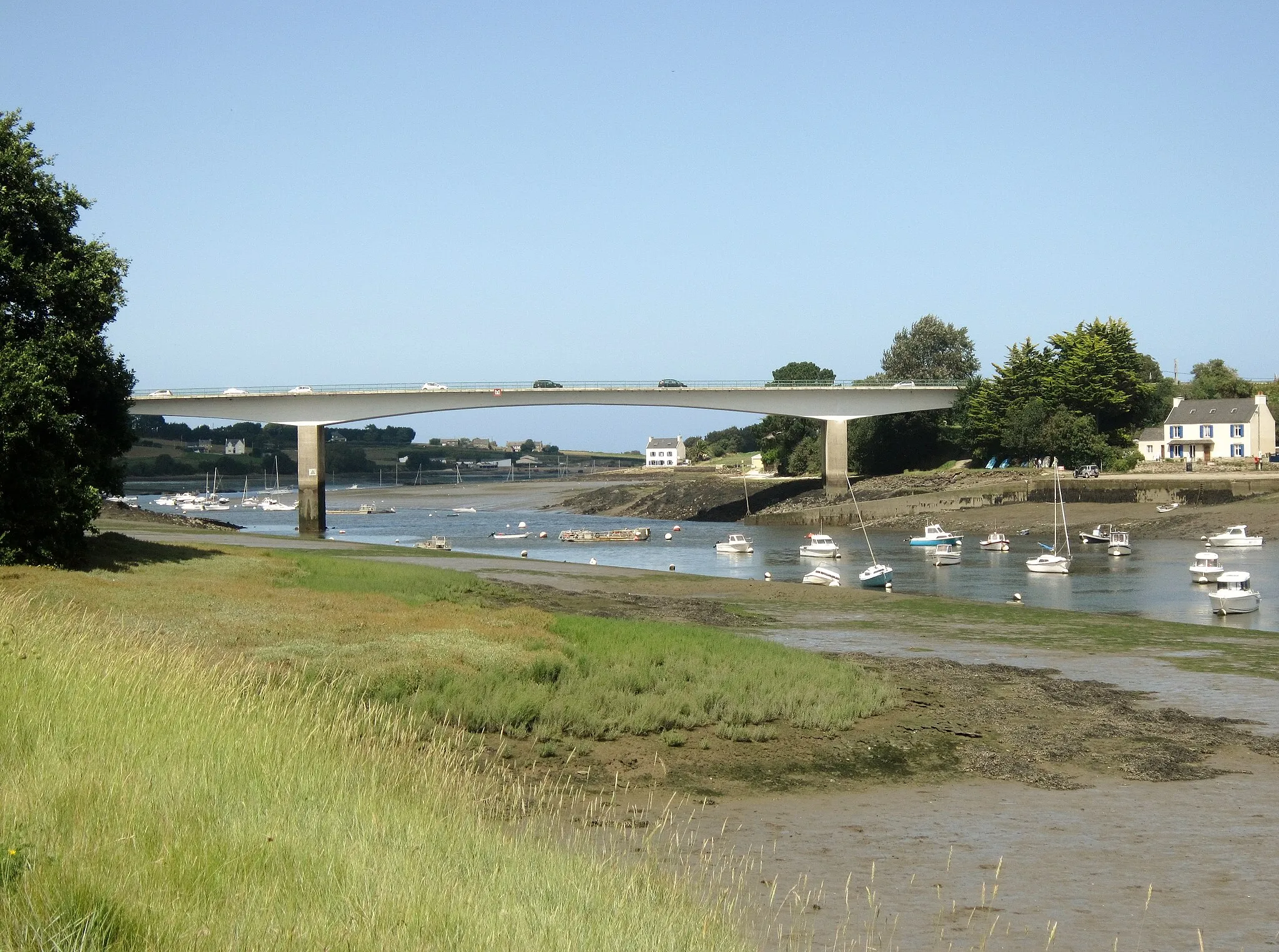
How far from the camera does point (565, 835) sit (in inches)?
454

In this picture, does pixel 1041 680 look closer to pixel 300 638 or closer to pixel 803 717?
pixel 803 717

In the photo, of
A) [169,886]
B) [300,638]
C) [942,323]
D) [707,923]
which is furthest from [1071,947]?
[942,323]

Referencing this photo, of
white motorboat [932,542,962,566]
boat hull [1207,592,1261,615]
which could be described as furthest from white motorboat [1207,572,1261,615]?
white motorboat [932,542,962,566]

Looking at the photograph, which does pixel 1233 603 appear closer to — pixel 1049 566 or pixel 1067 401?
pixel 1049 566

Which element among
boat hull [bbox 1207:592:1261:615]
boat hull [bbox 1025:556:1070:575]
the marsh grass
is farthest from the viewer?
boat hull [bbox 1025:556:1070:575]

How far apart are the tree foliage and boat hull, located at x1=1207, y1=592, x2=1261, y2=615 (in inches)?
2649

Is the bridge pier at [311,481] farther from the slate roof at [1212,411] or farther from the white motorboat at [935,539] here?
the slate roof at [1212,411]

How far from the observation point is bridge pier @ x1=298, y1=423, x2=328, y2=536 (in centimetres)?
9950

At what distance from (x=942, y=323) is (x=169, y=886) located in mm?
154147

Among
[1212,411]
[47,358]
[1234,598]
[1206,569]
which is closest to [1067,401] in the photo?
[1212,411]

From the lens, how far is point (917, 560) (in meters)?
71.4

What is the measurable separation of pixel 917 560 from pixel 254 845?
2623 inches

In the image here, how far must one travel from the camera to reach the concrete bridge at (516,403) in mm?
105625

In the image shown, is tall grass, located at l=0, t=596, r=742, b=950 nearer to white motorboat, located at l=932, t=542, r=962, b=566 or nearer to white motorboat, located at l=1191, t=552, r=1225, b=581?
white motorboat, located at l=1191, t=552, r=1225, b=581
